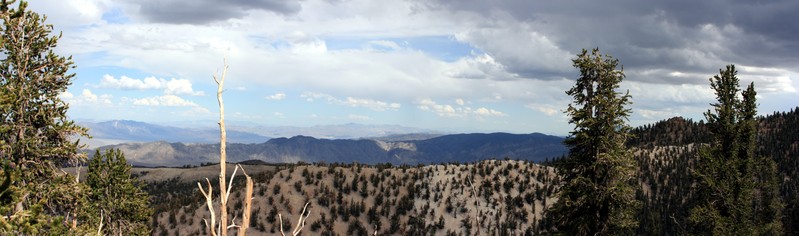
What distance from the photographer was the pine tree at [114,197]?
2536cm

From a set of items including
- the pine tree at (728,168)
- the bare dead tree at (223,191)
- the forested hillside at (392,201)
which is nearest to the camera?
the bare dead tree at (223,191)

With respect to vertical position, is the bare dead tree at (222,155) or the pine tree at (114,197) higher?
the bare dead tree at (222,155)

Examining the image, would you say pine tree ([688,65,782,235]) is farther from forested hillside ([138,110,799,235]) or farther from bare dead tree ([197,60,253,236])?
bare dead tree ([197,60,253,236])

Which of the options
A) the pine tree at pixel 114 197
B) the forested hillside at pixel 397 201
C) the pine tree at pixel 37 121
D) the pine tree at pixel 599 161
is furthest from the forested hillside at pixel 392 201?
the pine tree at pixel 37 121

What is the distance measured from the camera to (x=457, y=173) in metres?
49.0

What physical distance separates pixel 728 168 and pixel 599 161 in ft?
35.7

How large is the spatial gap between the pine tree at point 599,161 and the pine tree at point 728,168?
7.85 metres

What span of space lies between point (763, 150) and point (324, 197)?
287ft

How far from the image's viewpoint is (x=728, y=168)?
24516mm

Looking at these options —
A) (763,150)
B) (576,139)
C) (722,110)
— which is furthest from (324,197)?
(763,150)

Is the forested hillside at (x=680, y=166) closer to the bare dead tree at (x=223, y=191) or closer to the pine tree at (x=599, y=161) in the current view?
the pine tree at (x=599, y=161)

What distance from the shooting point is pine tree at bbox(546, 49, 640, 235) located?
18859 mm

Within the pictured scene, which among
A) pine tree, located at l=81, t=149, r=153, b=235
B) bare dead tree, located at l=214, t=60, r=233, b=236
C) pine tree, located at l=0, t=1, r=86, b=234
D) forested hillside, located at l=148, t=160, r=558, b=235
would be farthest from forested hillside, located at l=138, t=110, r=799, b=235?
bare dead tree, located at l=214, t=60, r=233, b=236

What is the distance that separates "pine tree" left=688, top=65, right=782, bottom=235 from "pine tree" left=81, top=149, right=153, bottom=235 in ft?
97.2
